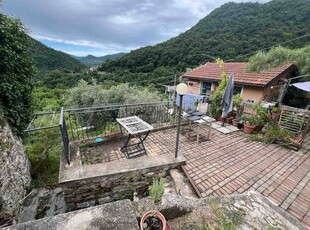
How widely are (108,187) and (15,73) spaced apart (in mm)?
2978

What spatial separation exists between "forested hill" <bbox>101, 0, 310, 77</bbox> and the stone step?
1399 centimetres

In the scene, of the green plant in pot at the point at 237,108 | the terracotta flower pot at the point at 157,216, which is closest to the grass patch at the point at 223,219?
the terracotta flower pot at the point at 157,216

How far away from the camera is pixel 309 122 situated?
407 centimetres

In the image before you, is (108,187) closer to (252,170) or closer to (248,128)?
(252,170)

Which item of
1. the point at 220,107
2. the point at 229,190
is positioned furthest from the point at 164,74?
the point at 229,190

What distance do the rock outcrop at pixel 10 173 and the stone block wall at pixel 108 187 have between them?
0.83 meters

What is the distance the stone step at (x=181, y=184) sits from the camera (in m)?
2.70

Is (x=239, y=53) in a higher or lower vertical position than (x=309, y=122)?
higher

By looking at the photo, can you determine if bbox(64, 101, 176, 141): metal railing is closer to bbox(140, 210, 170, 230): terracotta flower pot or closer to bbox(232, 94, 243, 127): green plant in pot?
bbox(232, 94, 243, 127): green plant in pot

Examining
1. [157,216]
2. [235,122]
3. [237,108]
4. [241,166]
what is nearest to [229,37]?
[237,108]

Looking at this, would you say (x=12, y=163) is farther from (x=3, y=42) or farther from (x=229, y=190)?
(x=229, y=190)

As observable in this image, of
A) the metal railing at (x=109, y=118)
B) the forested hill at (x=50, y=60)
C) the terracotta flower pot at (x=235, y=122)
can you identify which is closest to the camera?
the metal railing at (x=109, y=118)

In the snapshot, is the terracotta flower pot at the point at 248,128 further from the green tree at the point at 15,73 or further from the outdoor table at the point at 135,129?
the green tree at the point at 15,73

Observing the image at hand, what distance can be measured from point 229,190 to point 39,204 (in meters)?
3.70
